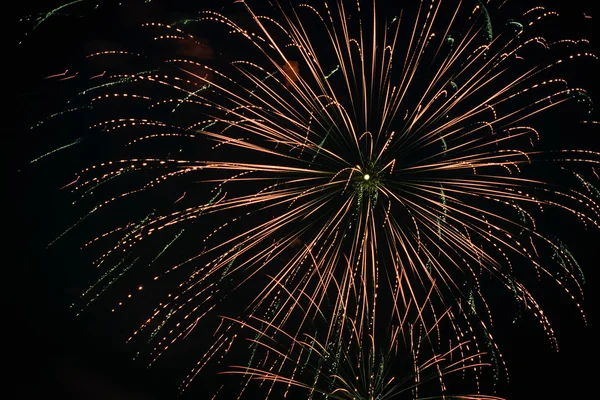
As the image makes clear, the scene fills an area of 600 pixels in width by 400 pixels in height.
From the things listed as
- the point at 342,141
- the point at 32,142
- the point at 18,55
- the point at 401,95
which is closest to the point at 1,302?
the point at 32,142

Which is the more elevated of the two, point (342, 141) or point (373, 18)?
point (373, 18)

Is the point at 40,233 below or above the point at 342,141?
below

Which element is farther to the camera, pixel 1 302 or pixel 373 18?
pixel 1 302

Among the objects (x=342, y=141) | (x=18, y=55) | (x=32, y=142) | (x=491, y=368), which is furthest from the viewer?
(x=491, y=368)

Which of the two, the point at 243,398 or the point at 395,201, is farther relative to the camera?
the point at 243,398

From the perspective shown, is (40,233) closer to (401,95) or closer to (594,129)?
(401,95)

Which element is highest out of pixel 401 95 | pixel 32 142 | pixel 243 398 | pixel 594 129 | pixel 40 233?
pixel 594 129

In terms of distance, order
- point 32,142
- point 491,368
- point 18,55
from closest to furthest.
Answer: point 18,55 < point 32,142 < point 491,368

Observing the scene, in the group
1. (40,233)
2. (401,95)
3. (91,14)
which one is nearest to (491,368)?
(401,95)

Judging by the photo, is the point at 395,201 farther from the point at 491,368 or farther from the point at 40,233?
the point at 40,233
